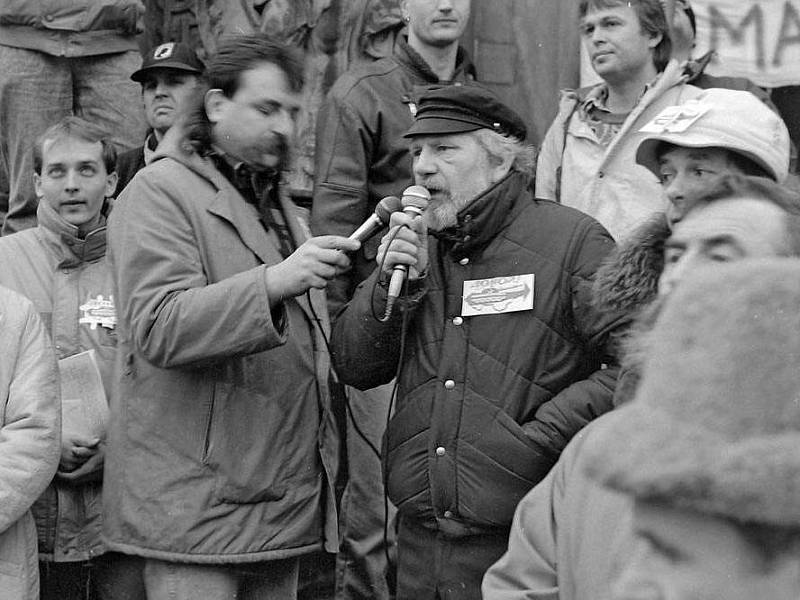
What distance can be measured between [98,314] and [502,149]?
1.71m

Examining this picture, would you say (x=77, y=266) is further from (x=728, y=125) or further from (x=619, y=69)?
(x=728, y=125)

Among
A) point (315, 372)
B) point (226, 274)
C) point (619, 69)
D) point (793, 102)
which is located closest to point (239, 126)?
point (226, 274)

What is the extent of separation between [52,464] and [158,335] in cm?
74

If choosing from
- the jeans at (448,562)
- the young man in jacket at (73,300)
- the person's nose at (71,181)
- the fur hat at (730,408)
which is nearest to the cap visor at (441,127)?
the jeans at (448,562)

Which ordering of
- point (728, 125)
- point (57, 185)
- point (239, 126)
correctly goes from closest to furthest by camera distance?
point (728, 125) → point (239, 126) → point (57, 185)

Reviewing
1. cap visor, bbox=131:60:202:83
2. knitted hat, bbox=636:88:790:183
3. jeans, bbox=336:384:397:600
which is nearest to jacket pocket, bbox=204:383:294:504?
jeans, bbox=336:384:397:600

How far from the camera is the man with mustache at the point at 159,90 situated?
6375 mm

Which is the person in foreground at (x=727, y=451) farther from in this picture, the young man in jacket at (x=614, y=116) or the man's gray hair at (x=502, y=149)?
the young man in jacket at (x=614, y=116)

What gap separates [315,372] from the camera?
14.9ft

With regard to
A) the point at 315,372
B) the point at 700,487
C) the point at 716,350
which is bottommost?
the point at 315,372

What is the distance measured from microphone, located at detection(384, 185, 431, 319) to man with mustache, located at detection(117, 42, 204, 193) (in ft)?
8.06

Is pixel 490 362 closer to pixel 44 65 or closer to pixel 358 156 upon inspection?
pixel 358 156

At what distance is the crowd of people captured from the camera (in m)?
4.00

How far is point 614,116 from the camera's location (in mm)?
5195
